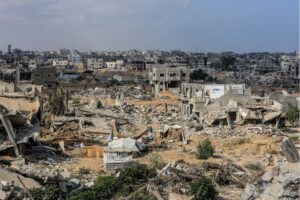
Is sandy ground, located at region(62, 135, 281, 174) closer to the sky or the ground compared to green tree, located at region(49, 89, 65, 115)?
closer to the ground

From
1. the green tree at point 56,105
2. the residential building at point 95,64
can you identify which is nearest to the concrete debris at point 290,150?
the green tree at point 56,105

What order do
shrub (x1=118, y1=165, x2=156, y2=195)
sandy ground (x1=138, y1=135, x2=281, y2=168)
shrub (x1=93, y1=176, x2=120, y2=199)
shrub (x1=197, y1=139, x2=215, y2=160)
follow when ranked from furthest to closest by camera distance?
shrub (x1=197, y1=139, x2=215, y2=160)
sandy ground (x1=138, y1=135, x2=281, y2=168)
shrub (x1=118, y1=165, x2=156, y2=195)
shrub (x1=93, y1=176, x2=120, y2=199)

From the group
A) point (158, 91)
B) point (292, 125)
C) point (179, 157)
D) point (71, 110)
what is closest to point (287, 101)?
point (292, 125)

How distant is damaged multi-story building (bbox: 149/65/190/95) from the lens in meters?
59.5

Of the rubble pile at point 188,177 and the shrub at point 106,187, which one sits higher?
the shrub at point 106,187

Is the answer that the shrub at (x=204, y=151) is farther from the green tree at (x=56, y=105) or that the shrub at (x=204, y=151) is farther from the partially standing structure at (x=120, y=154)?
the green tree at (x=56, y=105)

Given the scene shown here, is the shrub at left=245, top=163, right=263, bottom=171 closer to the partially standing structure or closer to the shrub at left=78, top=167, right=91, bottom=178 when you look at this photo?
the partially standing structure

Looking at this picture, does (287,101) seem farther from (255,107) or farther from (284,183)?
(284,183)

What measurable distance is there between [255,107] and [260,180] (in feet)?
64.9

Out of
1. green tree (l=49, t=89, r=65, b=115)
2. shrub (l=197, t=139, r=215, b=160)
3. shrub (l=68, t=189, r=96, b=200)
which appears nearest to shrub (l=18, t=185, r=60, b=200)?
shrub (l=68, t=189, r=96, b=200)

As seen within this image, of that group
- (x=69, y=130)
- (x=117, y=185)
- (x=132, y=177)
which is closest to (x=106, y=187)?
(x=117, y=185)

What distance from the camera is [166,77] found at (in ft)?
196

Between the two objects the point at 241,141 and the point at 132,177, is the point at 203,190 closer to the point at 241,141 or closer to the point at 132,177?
the point at 132,177

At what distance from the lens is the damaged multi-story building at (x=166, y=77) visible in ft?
195
